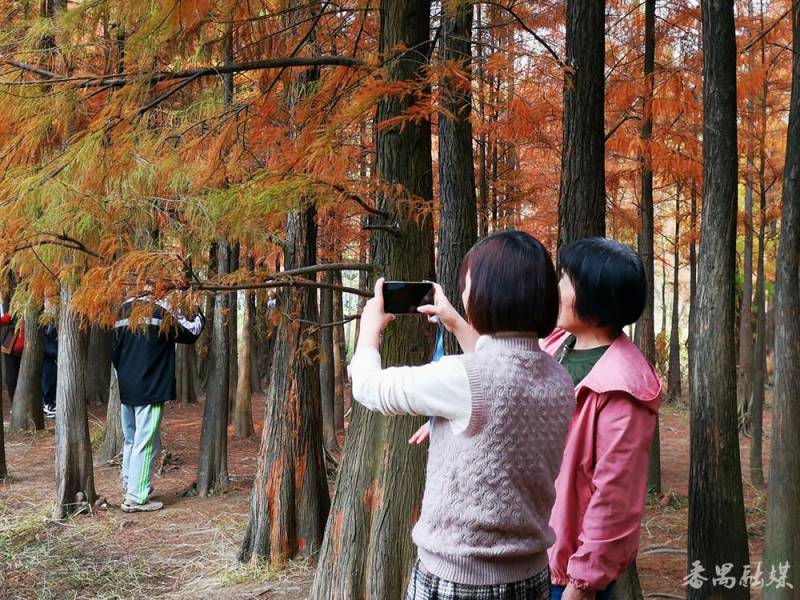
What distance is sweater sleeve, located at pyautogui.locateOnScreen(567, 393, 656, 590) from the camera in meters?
2.07

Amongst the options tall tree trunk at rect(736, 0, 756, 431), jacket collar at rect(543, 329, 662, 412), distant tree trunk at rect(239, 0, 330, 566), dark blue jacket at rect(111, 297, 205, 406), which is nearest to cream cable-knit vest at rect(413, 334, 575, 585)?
jacket collar at rect(543, 329, 662, 412)

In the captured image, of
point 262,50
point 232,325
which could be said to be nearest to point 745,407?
point 232,325

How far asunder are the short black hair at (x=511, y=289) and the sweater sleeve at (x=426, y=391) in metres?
0.14

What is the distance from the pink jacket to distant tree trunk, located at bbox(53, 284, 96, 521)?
19.0ft

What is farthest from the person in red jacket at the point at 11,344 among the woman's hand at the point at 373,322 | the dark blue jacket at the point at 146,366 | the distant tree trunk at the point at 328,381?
the woman's hand at the point at 373,322

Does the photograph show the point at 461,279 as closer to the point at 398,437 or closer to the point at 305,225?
the point at 398,437

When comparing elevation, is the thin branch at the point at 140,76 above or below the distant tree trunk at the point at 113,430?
above

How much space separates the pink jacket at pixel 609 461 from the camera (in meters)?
2.07

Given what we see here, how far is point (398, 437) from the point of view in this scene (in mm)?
4625

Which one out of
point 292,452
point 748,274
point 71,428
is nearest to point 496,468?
point 292,452

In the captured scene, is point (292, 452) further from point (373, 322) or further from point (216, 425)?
point (373, 322)

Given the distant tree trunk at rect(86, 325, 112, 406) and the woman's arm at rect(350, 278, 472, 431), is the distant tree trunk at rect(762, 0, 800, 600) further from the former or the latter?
the distant tree trunk at rect(86, 325, 112, 406)

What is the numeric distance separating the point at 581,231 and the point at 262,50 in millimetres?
2603

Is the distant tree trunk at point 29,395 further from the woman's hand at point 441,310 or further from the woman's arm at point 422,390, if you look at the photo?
the woman's arm at point 422,390
